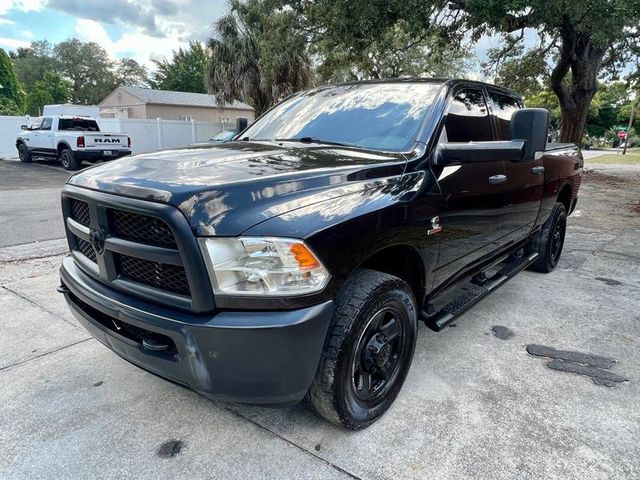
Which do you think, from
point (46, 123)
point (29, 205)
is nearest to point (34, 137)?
point (46, 123)

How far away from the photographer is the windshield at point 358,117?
2951 mm

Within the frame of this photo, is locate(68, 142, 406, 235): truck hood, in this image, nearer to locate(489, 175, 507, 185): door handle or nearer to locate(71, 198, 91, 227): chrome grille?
locate(71, 198, 91, 227): chrome grille

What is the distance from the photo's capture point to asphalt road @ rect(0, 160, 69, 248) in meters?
6.59

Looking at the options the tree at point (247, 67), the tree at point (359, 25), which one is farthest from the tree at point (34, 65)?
the tree at point (359, 25)

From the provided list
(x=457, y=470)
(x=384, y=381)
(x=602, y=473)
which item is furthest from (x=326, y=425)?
(x=602, y=473)

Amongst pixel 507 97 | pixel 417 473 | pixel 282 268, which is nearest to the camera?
pixel 282 268

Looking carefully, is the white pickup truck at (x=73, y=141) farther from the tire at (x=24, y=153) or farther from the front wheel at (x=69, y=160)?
the tire at (x=24, y=153)

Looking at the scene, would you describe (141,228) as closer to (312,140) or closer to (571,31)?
(312,140)

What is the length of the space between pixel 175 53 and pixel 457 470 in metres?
59.4

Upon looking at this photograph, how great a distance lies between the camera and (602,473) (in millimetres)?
A: 2115

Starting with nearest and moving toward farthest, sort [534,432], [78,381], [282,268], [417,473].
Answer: [282,268]
[417,473]
[534,432]
[78,381]

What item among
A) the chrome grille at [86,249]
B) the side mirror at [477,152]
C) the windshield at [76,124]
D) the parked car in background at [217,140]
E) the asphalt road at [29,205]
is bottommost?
the asphalt road at [29,205]

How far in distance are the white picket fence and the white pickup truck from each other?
459 cm

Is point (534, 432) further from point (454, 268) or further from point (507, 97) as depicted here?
point (507, 97)
